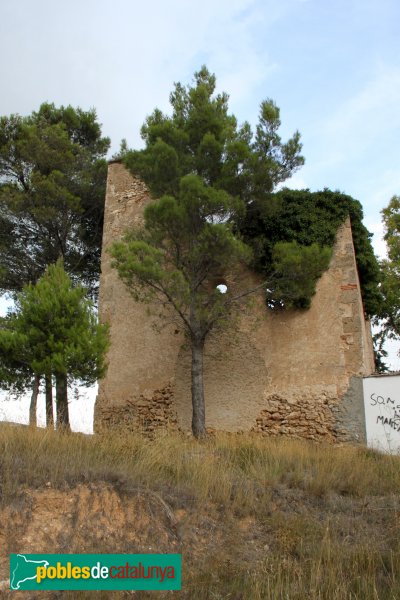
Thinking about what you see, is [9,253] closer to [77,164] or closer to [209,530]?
[77,164]

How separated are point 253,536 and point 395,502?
1835mm

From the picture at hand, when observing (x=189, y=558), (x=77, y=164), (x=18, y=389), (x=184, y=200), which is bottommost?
(x=189, y=558)

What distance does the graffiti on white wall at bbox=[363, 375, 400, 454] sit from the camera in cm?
1000

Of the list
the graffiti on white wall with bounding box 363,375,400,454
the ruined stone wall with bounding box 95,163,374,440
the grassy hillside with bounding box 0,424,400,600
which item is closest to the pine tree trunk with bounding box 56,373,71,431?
the ruined stone wall with bounding box 95,163,374,440

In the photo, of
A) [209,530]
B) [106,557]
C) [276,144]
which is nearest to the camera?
[106,557]

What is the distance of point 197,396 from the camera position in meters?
10.5

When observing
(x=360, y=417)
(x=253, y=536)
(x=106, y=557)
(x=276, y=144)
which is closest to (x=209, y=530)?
(x=253, y=536)

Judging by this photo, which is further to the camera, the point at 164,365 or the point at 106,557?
the point at 164,365

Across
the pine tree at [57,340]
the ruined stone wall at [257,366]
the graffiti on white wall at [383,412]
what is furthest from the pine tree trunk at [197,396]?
the graffiti on white wall at [383,412]

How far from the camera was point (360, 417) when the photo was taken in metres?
10.6

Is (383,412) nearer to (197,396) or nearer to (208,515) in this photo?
(197,396)

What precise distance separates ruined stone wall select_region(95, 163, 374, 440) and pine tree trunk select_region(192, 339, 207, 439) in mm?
1062

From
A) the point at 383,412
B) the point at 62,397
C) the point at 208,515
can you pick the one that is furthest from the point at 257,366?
the point at 208,515

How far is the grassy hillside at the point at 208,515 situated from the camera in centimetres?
446
